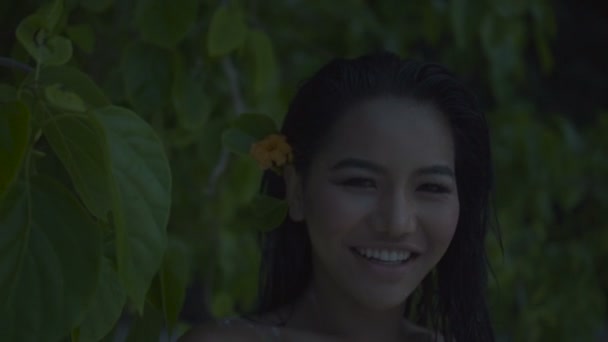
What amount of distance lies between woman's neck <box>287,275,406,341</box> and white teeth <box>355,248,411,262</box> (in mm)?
108

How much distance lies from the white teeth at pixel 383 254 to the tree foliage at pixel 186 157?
0.39ft

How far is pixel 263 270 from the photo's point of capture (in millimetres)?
1678

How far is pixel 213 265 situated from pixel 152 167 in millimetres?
1723

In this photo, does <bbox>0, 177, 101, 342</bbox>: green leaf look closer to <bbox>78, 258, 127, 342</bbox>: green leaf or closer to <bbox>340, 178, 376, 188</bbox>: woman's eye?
<bbox>78, 258, 127, 342</bbox>: green leaf

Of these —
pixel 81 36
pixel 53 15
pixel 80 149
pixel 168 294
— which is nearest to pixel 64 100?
pixel 80 149

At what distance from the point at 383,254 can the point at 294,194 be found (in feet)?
0.51

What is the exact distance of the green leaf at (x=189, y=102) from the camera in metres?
1.73

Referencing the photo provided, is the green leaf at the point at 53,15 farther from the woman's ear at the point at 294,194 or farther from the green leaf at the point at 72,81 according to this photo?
the woman's ear at the point at 294,194

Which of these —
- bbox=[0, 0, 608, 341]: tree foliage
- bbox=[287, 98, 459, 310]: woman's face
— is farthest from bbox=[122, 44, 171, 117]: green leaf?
bbox=[287, 98, 459, 310]: woman's face

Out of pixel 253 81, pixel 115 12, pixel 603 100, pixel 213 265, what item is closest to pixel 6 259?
pixel 253 81

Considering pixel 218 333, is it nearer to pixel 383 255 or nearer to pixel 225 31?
pixel 383 255

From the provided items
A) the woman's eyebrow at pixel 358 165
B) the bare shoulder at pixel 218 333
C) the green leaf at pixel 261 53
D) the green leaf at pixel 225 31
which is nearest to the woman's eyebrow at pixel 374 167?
the woman's eyebrow at pixel 358 165

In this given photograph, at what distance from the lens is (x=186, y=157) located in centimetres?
256

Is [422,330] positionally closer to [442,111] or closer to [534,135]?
[442,111]
